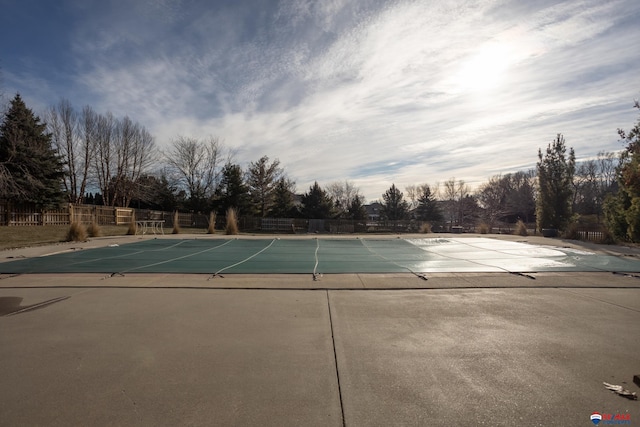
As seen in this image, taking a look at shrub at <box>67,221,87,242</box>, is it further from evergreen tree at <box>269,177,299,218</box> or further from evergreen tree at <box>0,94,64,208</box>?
evergreen tree at <box>269,177,299,218</box>

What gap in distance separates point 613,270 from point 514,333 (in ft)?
20.9

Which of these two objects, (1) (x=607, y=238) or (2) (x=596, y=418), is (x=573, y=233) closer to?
(1) (x=607, y=238)

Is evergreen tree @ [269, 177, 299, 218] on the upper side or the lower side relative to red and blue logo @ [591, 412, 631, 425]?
upper

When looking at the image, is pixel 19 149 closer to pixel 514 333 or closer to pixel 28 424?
pixel 28 424

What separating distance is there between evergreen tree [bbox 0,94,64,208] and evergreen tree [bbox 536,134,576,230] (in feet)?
110

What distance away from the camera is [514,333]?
167 inches

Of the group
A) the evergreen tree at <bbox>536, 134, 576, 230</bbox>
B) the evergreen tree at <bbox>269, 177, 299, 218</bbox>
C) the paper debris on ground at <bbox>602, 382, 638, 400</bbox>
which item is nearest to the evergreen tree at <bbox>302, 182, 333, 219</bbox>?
the evergreen tree at <bbox>269, 177, 299, 218</bbox>

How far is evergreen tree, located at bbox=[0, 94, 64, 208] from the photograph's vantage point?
72.9 feet

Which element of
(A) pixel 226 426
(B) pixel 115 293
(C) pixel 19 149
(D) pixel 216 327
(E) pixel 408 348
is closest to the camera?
(A) pixel 226 426

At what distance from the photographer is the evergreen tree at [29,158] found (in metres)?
22.2

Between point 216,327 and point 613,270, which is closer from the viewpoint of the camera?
point 216,327

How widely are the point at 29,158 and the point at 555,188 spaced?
37.1 metres

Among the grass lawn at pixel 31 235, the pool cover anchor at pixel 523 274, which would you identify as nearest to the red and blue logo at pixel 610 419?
the pool cover anchor at pixel 523 274

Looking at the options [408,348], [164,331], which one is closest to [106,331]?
[164,331]
